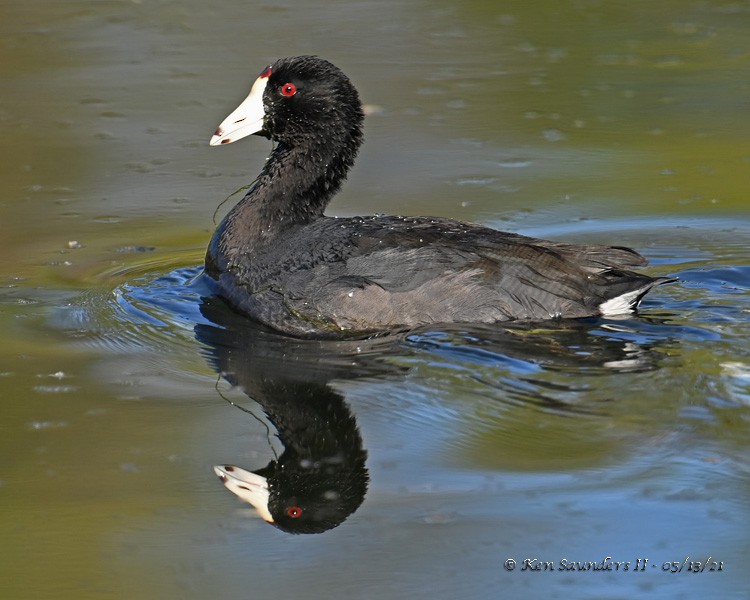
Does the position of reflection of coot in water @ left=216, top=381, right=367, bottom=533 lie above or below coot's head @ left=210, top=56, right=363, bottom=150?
below

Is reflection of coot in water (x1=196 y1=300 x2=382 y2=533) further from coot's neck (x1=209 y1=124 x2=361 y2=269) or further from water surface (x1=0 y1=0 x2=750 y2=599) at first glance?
coot's neck (x1=209 y1=124 x2=361 y2=269)

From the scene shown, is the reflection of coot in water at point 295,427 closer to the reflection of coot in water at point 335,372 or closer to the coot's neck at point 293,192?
the reflection of coot in water at point 335,372

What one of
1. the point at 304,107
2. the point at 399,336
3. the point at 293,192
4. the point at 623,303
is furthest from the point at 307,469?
the point at 304,107

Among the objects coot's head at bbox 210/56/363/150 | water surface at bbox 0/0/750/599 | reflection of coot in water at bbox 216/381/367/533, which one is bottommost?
reflection of coot in water at bbox 216/381/367/533

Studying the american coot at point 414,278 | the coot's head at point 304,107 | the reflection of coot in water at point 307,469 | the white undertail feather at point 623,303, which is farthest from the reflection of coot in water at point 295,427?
the white undertail feather at point 623,303

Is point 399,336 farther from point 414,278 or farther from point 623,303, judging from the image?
point 623,303

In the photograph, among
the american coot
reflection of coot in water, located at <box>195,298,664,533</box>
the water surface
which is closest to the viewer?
the water surface

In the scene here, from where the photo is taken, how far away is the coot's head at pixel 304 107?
6223 mm

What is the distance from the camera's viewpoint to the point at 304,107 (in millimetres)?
6246

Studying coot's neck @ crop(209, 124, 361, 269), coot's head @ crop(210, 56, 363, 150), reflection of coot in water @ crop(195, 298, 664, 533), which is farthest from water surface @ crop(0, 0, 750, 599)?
coot's head @ crop(210, 56, 363, 150)

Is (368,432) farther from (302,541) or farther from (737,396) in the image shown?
(737,396)

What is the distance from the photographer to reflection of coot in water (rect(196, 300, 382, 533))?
414cm

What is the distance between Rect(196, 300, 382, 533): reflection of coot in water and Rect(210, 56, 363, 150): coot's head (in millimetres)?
963

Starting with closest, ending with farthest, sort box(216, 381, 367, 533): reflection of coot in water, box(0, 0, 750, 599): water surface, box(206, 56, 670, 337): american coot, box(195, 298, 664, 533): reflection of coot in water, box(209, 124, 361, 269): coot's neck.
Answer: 1. box(0, 0, 750, 599): water surface
2. box(216, 381, 367, 533): reflection of coot in water
3. box(195, 298, 664, 533): reflection of coot in water
4. box(206, 56, 670, 337): american coot
5. box(209, 124, 361, 269): coot's neck
